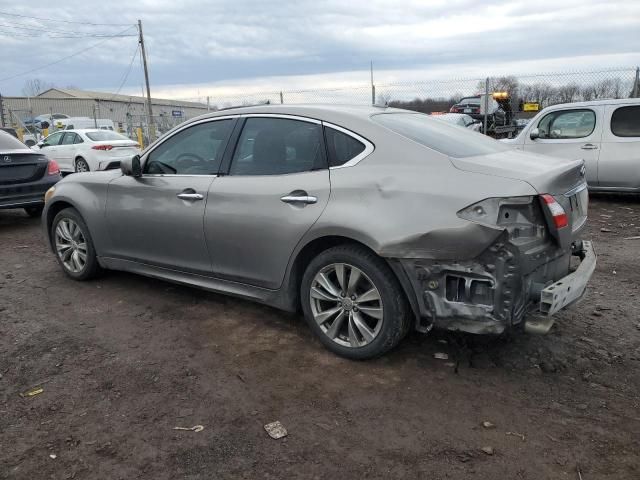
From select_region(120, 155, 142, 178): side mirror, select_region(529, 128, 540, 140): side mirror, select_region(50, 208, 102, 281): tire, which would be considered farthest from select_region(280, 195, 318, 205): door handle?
select_region(529, 128, 540, 140): side mirror

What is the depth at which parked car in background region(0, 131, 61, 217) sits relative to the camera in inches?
305

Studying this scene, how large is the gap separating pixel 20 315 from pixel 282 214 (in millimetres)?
2556

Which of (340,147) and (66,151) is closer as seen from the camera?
(340,147)

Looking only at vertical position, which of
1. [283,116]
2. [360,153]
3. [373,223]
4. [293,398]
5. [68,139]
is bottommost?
[293,398]

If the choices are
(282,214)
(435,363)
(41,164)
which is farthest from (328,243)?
(41,164)

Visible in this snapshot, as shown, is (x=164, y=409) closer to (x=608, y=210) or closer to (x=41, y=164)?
(x=41, y=164)

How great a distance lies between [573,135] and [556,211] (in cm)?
685

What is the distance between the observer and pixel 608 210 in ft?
27.6

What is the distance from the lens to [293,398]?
3.08 metres

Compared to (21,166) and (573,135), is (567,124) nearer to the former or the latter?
(573,135)

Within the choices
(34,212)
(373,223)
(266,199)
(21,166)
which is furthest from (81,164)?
(373,223)

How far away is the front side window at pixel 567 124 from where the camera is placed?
8859 millimetres

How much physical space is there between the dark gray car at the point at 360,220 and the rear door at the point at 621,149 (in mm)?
5775

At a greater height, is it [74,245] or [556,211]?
[556,211]
